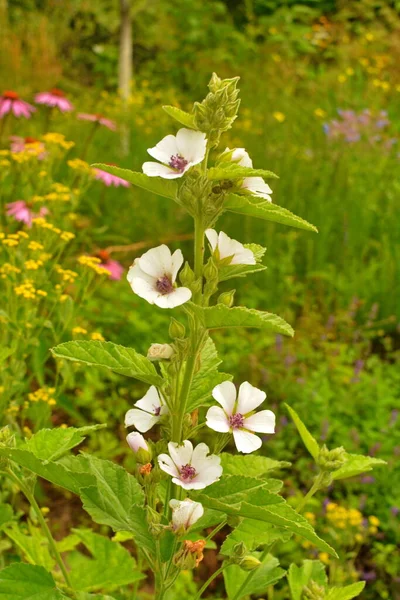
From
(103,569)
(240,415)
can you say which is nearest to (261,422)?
(240,415)

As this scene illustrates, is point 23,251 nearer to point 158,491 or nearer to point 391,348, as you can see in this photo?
point 158,491

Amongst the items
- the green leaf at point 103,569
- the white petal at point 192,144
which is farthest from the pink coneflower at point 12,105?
the white petal at point 192,144

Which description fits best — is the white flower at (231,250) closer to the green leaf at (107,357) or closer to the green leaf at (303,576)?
the green leaf at (107,357)

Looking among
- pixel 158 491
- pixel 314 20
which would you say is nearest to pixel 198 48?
pixel 314 20

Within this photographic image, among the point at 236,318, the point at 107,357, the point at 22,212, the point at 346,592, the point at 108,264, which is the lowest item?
the point at 108,264

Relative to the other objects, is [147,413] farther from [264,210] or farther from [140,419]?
[264,210]
